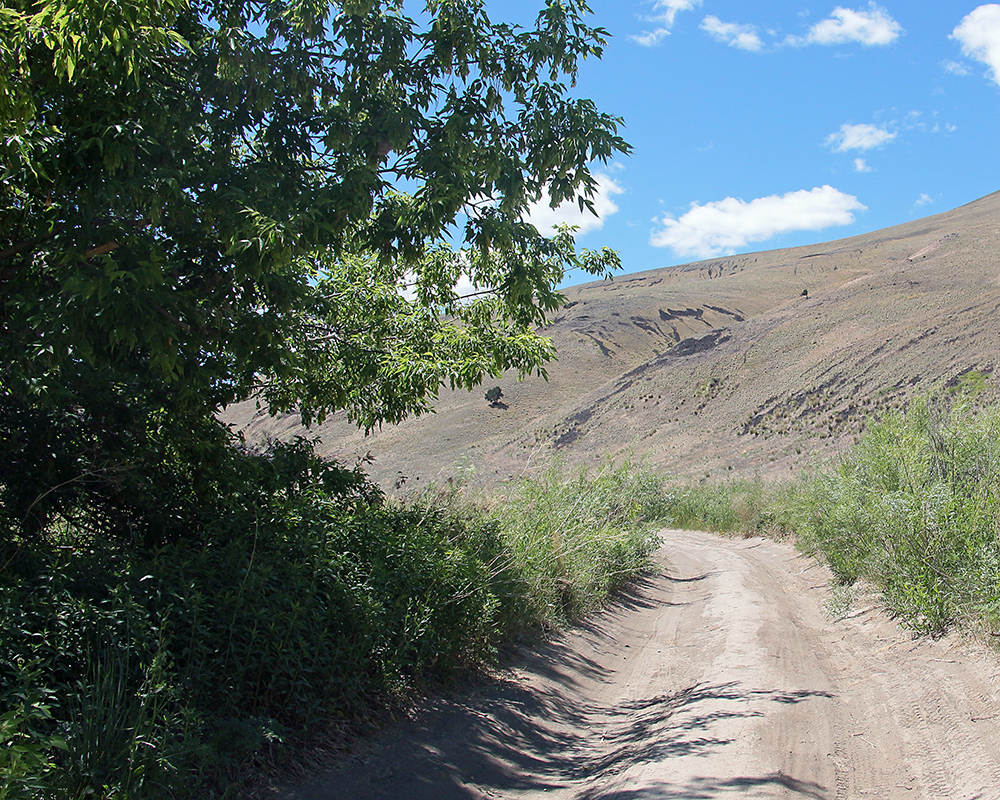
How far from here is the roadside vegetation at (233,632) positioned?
11.2 ft

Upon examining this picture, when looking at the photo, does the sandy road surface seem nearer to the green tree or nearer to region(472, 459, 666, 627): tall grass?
region(472, 459, 666, 627): tall grass

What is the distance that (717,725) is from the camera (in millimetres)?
5297

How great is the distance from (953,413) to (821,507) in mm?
3413

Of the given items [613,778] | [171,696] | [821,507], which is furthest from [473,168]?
[821,507]

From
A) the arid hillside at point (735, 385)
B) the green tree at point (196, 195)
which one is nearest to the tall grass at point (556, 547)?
the green tree at point (196, 195)

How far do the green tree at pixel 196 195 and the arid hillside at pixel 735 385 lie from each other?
2466 cm

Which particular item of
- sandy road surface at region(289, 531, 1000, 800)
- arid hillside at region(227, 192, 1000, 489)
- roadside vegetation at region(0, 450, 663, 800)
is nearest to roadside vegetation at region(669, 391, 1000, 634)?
sandy road surface at region(289, 531, 1000, 800)

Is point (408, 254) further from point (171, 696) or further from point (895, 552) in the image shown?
point (895, 552)

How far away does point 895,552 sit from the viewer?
26.7ft

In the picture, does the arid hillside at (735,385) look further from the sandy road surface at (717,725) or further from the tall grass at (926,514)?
the sandy road surface at (717,725)

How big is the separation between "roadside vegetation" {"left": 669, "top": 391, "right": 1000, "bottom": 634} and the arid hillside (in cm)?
2028

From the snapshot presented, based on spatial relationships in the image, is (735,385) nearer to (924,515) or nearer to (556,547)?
(556,547)

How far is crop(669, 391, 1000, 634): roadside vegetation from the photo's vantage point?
7.05 metres

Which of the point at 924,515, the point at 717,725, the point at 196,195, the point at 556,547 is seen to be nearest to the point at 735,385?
the point at 556,547
